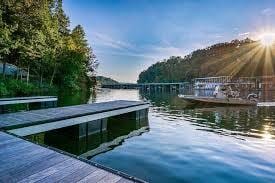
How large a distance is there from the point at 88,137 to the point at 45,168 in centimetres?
669

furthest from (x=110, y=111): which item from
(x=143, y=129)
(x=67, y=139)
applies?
(x=67, y=139)

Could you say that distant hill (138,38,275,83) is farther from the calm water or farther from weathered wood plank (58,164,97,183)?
weathered wood plank (58,164,97,183)

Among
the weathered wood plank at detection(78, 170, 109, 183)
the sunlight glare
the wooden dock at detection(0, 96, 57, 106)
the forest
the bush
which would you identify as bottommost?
the weathered wood plank at detection(78, 170, 109, 183)

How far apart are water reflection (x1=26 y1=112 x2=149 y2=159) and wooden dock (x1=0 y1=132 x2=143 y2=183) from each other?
337 cm

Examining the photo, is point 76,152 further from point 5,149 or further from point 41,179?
point 41,179

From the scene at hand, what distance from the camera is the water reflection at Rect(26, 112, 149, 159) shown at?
10195 millimetres

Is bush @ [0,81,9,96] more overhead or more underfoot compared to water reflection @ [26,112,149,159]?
more overhead

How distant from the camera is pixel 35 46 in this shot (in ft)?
99.7

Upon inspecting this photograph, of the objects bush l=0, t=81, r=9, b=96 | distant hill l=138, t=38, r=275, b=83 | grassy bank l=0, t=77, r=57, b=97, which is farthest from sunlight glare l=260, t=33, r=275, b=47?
bush l=0, t=81, r=9, b=96

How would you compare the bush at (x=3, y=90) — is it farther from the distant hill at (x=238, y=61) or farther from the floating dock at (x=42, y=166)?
the distant hill at (x=238, y=61)

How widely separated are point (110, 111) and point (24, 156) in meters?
7.95

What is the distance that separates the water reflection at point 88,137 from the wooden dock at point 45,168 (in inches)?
133

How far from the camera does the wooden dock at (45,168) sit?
458 cm

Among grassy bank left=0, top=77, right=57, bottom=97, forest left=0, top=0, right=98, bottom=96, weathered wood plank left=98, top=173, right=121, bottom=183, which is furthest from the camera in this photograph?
grassy bank left=0, top=77, right=57, bottom=97
